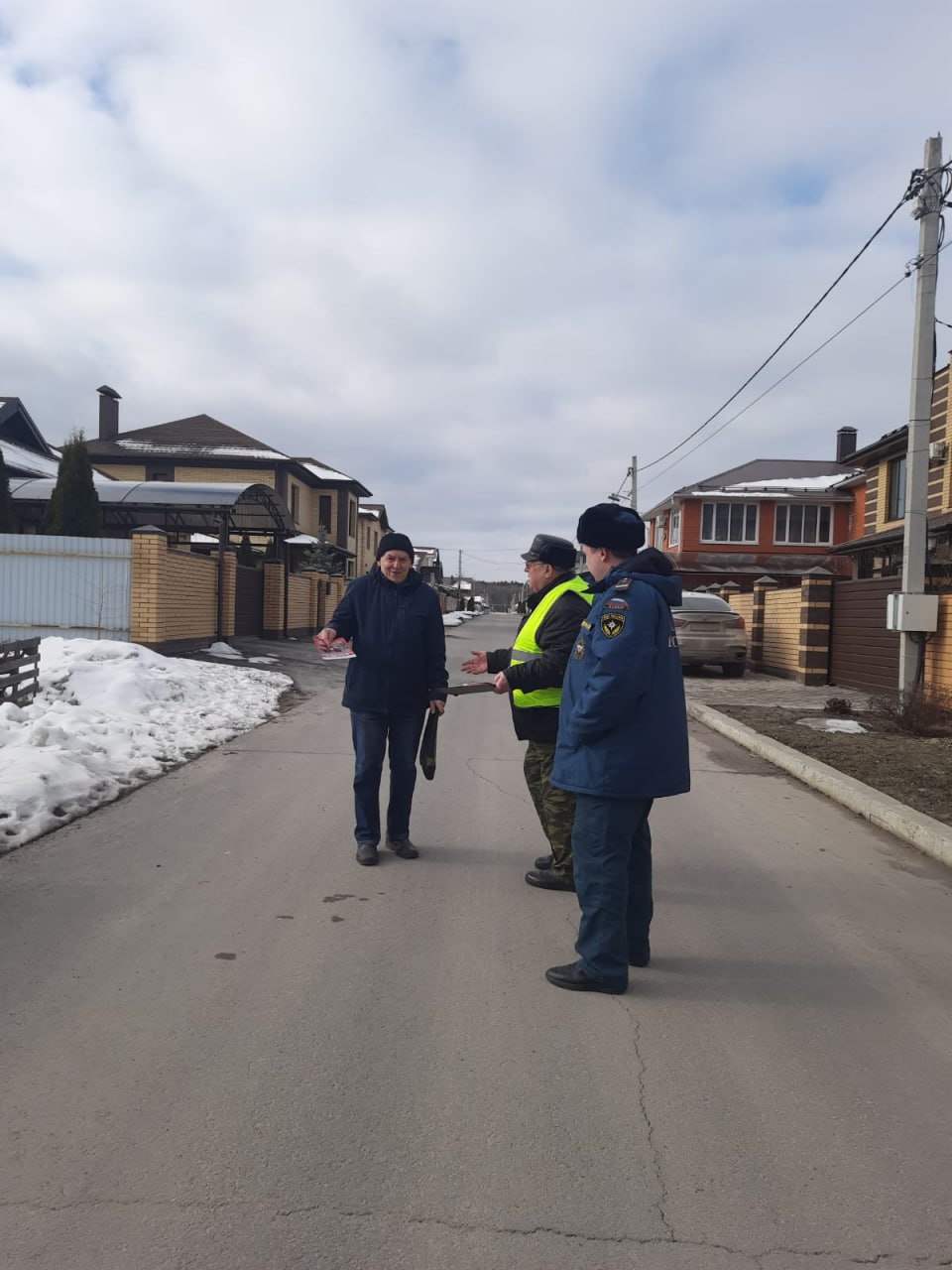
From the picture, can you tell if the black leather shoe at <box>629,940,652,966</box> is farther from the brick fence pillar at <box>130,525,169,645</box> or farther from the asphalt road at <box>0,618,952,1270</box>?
the brick fence pillar at <box>130,525,169,645</box>

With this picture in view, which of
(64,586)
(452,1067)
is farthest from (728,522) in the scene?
(452,1067)

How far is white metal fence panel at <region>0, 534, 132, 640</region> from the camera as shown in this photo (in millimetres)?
16172

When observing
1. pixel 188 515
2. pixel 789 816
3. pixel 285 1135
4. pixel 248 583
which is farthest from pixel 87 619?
pixel 285 1135

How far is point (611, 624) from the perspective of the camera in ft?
12.1

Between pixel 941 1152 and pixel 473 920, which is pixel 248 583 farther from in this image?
pixel 941 1152

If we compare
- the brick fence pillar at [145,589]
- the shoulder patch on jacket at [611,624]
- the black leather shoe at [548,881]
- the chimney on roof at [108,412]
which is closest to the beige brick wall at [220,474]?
the chimney on roof at [108,412]

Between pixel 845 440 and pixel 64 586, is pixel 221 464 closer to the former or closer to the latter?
pixel 64 586

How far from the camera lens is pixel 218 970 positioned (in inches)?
154

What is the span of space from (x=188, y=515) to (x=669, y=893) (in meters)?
22.9

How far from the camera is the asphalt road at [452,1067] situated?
2377mm

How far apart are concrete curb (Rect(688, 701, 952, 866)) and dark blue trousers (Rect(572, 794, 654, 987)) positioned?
311cm

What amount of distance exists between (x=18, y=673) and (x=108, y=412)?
4389 centimetres

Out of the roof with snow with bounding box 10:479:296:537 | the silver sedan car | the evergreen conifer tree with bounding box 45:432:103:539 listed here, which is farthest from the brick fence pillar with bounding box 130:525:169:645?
the silver sedan car

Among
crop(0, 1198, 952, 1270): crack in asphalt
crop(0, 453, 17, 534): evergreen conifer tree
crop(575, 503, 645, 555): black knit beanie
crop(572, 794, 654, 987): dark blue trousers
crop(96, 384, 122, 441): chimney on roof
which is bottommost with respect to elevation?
crop(0, 1198, 952, 1270): crack in asphalt
